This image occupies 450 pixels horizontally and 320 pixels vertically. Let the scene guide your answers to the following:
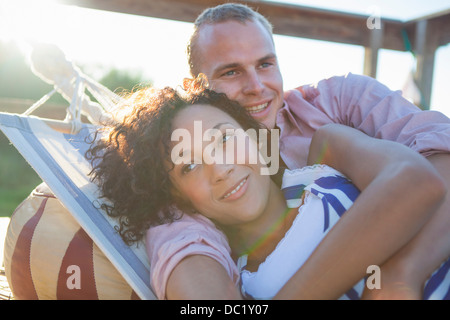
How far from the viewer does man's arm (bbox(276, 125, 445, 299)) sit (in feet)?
3.91

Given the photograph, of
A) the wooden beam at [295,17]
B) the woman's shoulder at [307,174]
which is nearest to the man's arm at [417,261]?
the woman's shoulder at [307,174]

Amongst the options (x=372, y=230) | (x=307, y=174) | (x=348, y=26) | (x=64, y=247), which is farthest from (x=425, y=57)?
(x=64, y=247)

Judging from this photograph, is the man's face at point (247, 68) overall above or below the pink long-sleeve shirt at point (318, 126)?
above

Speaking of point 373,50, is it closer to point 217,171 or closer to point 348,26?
point 348,26

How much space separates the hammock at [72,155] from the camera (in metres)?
1.48

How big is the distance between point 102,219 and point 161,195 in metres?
0.22

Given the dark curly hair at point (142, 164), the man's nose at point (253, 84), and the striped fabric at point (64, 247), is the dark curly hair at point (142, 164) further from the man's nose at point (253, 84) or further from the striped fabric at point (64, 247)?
the man's nose at point (253, 84)

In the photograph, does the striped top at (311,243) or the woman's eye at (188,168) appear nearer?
the striped top at (311,243)

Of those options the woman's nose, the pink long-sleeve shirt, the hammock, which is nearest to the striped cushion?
the hammock

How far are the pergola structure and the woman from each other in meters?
1.32

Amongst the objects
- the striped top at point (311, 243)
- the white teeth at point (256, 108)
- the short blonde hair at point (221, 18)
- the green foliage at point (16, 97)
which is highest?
the short blonde hair at point (221, 18)

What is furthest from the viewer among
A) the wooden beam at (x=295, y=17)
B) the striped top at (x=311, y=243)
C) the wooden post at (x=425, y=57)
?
the wooden post at (x=425, y=57)

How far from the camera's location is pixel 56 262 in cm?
164

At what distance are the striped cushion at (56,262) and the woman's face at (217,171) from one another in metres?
0.38
